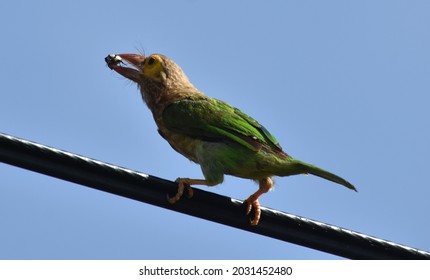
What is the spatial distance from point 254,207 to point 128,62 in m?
3.11

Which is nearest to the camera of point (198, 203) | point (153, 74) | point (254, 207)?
point (198, 203)

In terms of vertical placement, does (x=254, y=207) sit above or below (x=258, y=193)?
below

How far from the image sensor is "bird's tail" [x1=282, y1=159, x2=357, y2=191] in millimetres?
6188

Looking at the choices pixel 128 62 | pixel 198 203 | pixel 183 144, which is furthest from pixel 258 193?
pixel 128 62

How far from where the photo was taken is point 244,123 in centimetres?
710

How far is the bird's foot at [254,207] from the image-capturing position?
16.7 feet

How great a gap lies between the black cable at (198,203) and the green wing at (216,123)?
1538mm

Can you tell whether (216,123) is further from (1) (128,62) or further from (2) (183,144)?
(1) (128,62)

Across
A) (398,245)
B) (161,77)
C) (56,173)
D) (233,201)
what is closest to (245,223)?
(233,201)

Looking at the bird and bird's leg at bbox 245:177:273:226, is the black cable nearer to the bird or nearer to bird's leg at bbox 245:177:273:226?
bird's leg at bbox 245:177:273:226

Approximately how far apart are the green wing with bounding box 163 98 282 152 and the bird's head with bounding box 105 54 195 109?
56 cm

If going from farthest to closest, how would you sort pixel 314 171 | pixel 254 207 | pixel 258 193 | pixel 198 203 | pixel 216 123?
pixel 216 123
pixel 258 193
pixel 314 171
pixel 254 207
pixel 198 203

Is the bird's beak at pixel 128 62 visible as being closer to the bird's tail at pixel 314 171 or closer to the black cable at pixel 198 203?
the bird's tail at pixel 314 171

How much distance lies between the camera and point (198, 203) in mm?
5223
